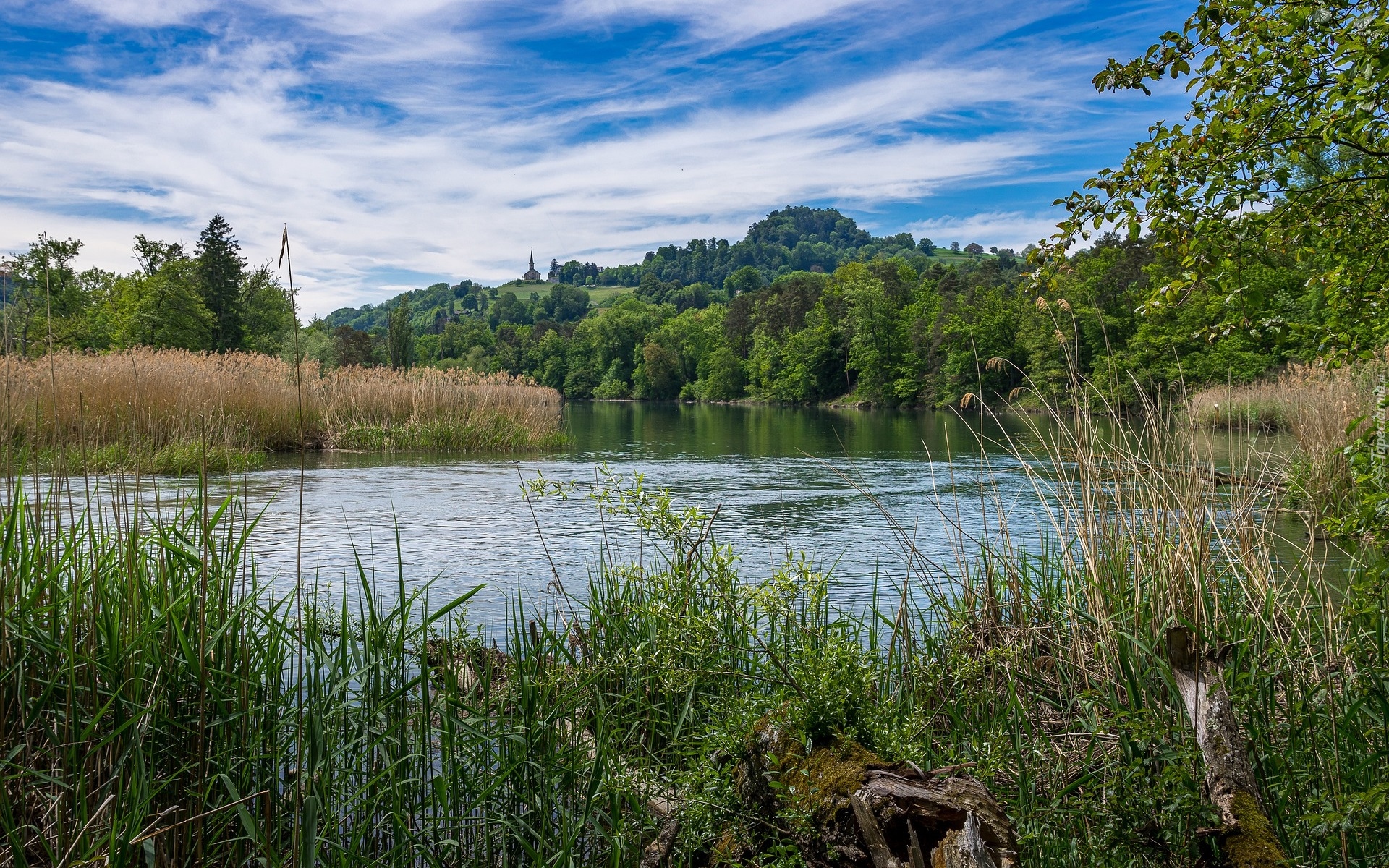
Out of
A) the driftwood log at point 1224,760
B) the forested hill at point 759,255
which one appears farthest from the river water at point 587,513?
the forested hill at point 759,255

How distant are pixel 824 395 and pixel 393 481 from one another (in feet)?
209

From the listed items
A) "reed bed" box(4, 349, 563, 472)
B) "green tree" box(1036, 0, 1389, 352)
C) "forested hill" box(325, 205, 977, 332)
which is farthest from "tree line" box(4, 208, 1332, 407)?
"forested hill" box(325, 205, 977, 332)

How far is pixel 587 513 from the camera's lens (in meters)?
11.4

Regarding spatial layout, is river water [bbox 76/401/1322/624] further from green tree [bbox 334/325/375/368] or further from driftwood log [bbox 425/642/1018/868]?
green tree [bbox 334/325/375/368]

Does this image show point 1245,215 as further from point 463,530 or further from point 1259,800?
point 463,530

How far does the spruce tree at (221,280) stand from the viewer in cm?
4506

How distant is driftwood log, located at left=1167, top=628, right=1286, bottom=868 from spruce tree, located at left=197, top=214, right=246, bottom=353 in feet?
157

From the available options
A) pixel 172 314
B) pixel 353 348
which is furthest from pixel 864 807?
pixel 353 348

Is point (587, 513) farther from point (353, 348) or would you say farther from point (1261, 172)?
point (353, 348)

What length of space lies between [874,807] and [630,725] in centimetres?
163

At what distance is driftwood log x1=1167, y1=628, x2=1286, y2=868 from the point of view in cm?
240

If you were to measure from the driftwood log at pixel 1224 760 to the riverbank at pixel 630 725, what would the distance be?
0.06 m

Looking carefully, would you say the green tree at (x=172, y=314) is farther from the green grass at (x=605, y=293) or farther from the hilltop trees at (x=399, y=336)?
the green grass at (x=605, y=293)

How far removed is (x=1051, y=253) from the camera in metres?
3.59
